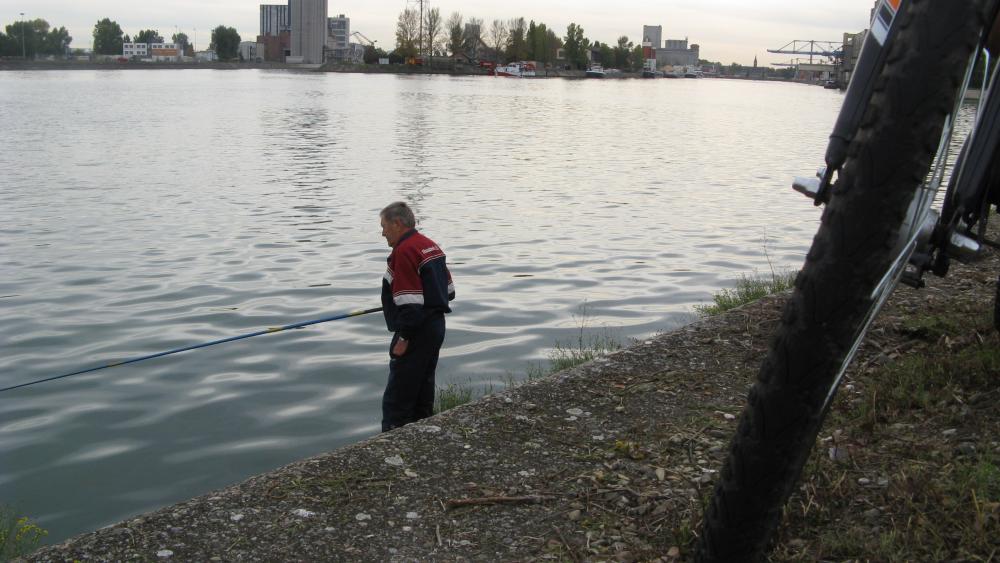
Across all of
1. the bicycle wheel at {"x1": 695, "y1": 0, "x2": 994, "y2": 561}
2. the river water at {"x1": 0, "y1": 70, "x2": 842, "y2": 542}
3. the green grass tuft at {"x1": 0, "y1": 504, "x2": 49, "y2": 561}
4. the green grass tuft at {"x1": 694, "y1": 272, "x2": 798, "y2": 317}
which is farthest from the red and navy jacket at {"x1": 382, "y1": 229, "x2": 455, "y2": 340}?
the bicycle wheel at {"x1": 695, "y1": 0, "x2": 994, "y2": 561}

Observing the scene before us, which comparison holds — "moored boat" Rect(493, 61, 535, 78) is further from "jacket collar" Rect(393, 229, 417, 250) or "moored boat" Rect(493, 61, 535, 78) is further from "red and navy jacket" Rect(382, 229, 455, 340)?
"red and navy jacket" Rect(382, 229, 455, 340)

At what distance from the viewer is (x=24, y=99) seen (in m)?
53.6

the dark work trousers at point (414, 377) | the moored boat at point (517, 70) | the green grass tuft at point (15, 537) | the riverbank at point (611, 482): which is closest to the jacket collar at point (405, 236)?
the dark work trousers at point (414, 377)

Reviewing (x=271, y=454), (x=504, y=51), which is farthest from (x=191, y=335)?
(x=504, y=51)

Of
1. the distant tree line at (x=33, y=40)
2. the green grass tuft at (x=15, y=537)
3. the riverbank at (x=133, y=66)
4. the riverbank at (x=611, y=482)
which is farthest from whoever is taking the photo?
the distant tree line at (x=33, y=40)

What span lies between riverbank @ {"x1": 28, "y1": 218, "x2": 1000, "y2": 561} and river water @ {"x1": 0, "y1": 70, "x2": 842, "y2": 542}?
91.7 inches

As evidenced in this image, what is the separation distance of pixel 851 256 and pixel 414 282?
165 inches

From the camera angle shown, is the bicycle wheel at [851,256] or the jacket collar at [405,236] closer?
the bicycle wheel at [851,256]

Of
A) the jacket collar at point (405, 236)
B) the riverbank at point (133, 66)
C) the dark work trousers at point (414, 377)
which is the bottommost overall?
the riverbank at point (133, 66)

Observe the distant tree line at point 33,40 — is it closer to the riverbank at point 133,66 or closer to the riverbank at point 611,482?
the riverbank at point 133,66

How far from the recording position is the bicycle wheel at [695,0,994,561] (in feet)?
7.73

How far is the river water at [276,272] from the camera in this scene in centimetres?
732

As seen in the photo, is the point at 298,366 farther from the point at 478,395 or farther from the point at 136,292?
the point at 136,292

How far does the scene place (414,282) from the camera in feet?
21.1
